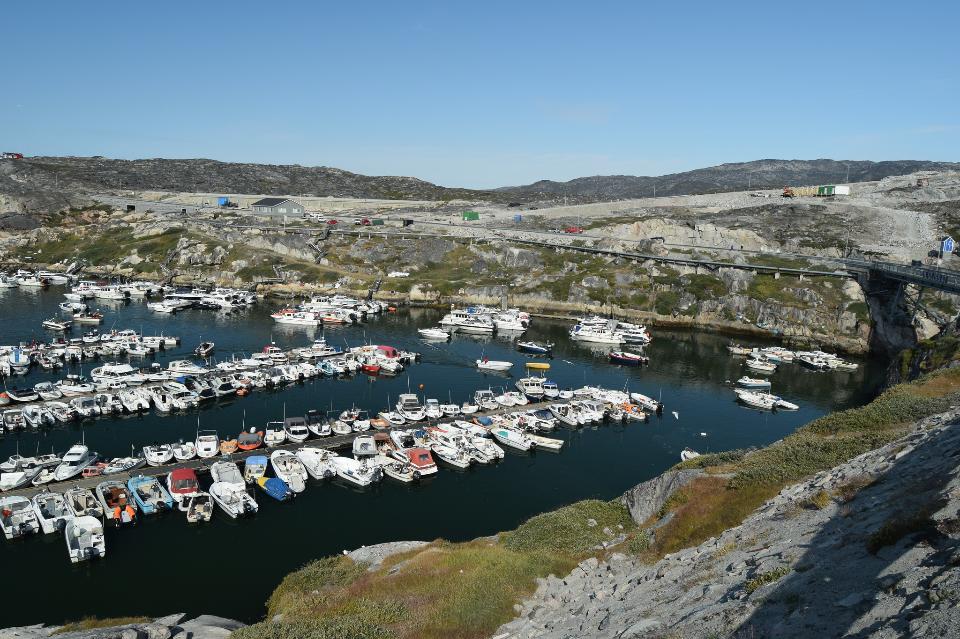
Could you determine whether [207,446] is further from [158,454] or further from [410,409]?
[410,409]

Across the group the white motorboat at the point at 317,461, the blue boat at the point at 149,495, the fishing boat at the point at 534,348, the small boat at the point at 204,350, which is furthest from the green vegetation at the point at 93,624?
the fishing boat at the point at 534,348

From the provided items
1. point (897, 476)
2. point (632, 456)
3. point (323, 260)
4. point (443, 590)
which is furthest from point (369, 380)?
point (323, 260)

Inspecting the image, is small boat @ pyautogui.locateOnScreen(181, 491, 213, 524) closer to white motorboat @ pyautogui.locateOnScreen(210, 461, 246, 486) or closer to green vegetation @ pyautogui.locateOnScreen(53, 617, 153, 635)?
white motorboat @ pyautogui.locateOnScreen(210, 461, 246, 486)

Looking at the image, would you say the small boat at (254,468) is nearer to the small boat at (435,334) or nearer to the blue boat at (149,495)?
the blue boat at (149,495)

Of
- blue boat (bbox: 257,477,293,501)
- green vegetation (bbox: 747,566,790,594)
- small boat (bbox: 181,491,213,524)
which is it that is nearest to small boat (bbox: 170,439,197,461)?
blue boat (bbox: 257,477,293,501)

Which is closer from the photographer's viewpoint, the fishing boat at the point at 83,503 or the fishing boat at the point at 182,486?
the fishing boat at the point at 83,503
